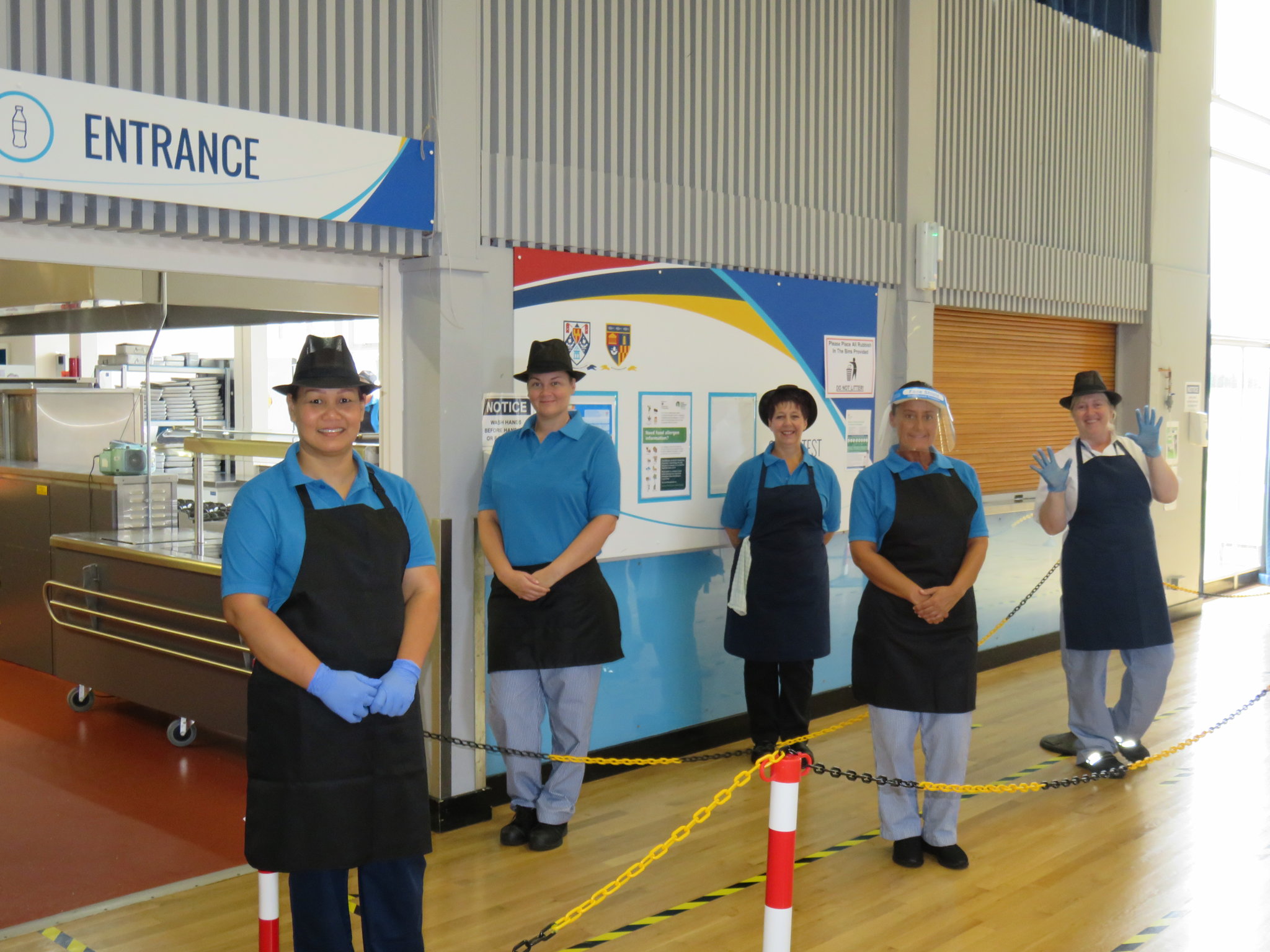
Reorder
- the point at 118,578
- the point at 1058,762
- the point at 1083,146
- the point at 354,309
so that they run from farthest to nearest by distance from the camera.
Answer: the point at 1083,146, the point at 118,578, the point at 1058,762, the point at 354,309

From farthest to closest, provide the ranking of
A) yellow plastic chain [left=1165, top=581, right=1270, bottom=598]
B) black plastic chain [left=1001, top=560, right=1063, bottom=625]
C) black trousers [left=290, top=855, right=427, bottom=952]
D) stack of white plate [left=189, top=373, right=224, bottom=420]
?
stack of white plate [left=189, top=373, right=224, bottom=420] → yellow plastic chain [left=1165, top=581, right=1270, bottom=598] → black plastic chain [left=1001, top=560, right=1063, bottom=625] → black trousers [left=290, top=855, right=427, bottom=952]

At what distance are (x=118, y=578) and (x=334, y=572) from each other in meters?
3.37

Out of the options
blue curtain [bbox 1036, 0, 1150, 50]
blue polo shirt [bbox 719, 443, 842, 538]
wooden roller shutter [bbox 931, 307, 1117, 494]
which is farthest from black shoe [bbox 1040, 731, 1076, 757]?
blue curtain [bbox 1036, 0, 1150, 50]

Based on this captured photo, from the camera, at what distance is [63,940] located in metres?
3.21

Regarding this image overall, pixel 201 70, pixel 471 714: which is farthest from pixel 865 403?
pixel 201 70

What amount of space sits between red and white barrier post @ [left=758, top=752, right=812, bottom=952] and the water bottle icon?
2.56m

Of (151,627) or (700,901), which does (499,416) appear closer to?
(700,901)

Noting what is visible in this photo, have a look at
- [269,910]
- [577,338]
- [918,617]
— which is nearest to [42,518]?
[577,338]

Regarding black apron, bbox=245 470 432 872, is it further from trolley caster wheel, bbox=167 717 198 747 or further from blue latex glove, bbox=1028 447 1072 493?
blue latex glove, bbox=1028 447 1072 493

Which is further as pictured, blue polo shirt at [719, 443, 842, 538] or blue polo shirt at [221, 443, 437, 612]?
blue polo shirt at [719, 443, 842, 538]

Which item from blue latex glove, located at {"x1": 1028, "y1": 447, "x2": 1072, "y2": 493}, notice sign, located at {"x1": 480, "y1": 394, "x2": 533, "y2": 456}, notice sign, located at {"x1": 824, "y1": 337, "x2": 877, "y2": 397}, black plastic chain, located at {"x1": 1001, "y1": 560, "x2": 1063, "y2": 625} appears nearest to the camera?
notice sign, located at {"x1": 480, "y1": 394, "x2": 533, "y2": 456}

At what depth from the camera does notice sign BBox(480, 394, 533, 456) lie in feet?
14.0

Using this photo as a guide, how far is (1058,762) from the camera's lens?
502cm

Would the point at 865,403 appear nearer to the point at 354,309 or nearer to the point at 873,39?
the point at 873,39
